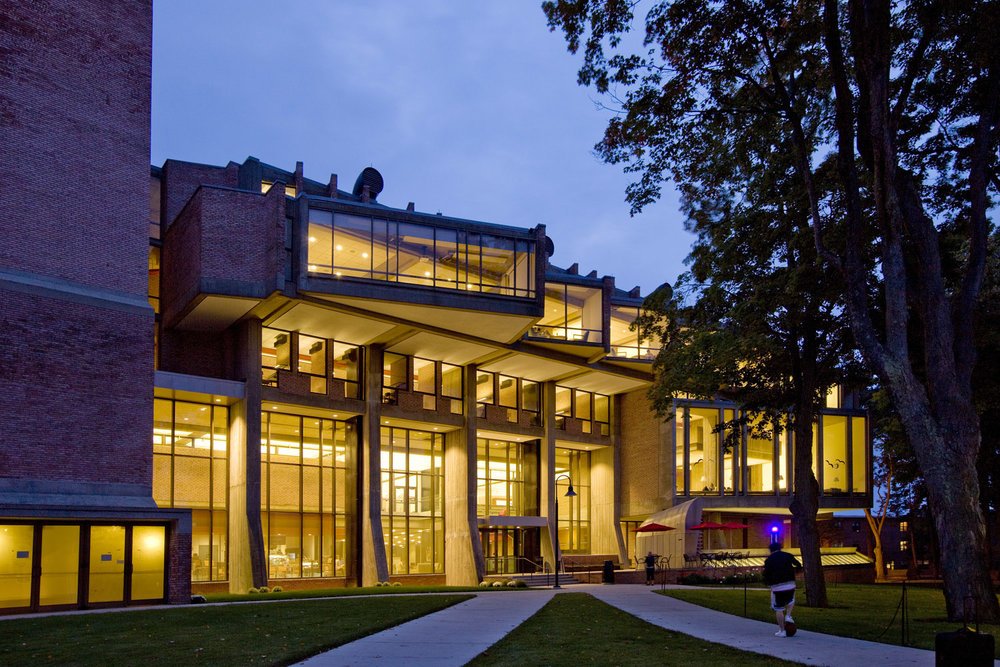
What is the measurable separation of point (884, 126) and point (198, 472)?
28755mm

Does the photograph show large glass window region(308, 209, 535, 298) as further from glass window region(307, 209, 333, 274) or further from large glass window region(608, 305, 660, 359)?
large glass window region(608, 305, 660, 359)

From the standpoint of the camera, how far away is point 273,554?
39.2 meters

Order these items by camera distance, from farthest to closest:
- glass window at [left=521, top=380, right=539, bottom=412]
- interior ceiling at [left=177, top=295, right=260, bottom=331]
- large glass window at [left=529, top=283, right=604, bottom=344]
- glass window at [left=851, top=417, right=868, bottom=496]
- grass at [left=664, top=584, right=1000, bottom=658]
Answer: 1. glass window at [left=851, top=417, right=868, bottom=496]
2. glass window at [left=521, top=380, right=539, bottom=412]
3. large glass window at [left=529, top=283, right=604, bottom=344]
4. interior ceiling at [left=177, top=295, right=260, bottom=331]
5. grass at [left=664, top=584, right=1000, bottom=658]

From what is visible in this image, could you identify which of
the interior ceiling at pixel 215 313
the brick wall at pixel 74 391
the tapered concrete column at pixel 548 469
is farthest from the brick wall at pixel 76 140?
the tapered concrete column at pixel 548 469

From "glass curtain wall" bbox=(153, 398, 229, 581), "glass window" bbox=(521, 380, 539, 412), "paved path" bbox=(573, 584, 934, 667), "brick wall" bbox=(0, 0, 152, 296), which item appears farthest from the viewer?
"glass window" bbox=(521, 380, 539, 412)

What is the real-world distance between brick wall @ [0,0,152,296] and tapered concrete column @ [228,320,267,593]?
777 centimetres

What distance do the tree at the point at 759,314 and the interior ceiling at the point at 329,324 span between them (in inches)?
504

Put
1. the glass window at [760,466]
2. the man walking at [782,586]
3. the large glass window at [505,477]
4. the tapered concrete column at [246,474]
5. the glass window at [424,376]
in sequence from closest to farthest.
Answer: the man walking at [782,586], the tapered concrete column at [246,474], the glass window at [424,376], the large glass window at [505,477], the glass window at [760,466]

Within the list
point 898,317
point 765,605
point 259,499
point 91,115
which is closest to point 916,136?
point 898,317

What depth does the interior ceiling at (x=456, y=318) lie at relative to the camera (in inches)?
1442

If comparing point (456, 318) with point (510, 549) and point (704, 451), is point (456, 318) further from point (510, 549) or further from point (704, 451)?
point (704, 451)

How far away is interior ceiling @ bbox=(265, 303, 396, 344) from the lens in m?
37.2

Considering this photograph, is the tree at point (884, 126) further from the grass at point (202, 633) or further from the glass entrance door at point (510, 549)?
the glass entrance door at point (510, 549)

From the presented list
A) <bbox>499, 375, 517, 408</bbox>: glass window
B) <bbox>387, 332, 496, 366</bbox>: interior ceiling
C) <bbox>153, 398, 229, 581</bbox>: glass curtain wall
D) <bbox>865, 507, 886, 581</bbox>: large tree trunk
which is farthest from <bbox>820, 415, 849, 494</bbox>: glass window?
<bbox>153, 398, 229, 581</bbox>: glass curtain wall
